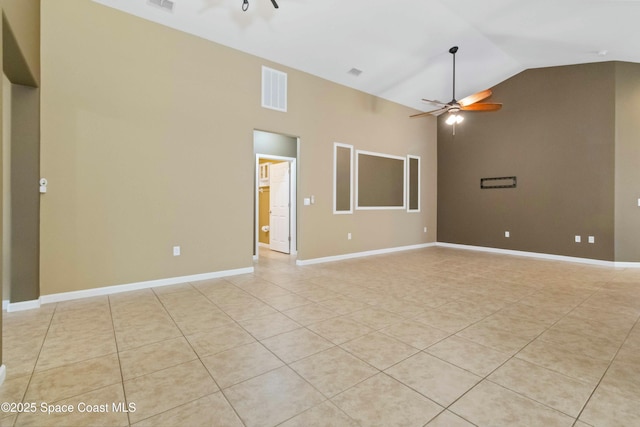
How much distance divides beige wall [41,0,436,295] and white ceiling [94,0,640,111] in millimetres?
340

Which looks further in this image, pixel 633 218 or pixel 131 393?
pixel 633 218

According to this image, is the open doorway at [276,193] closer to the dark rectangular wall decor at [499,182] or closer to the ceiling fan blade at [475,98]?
Result: the ceiling fan blade at [475,98]

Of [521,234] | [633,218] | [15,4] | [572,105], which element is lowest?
[521,234]

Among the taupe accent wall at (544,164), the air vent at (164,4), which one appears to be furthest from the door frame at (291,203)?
the taupe accent wall at (544,164)

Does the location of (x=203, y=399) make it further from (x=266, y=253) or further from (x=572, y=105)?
(x=572, y=105)

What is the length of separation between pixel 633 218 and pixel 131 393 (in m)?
8.23

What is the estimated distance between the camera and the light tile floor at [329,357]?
162 centimetres

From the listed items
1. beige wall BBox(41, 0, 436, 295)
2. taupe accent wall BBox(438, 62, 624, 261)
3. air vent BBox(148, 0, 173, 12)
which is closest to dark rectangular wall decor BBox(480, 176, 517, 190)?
taupe accent wall BBox(438, 62, 624, 261)

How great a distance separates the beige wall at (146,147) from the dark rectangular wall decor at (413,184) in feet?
10.4

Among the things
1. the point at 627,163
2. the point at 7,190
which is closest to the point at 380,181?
the point at 627,163

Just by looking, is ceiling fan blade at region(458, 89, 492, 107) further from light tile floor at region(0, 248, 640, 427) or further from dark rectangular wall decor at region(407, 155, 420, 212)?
light tile floor at region(0, 248, 640, 427)

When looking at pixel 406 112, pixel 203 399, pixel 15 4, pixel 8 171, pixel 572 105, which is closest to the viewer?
pixel 203 399

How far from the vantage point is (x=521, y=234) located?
680cm

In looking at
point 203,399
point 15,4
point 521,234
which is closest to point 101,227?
point 15,4
